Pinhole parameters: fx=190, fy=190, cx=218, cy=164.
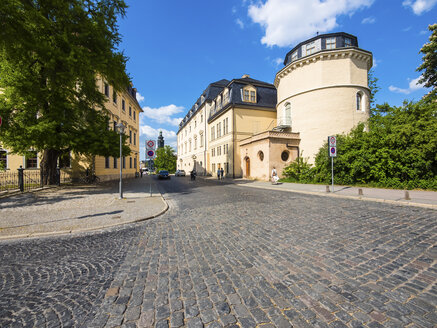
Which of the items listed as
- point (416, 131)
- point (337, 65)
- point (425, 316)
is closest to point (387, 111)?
point (416, 131)

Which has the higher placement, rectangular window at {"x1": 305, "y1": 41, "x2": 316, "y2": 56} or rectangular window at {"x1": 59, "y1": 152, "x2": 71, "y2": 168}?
rectangular window at {"x1": 305, "y1": 41, "x2": 316, "y2": 56}

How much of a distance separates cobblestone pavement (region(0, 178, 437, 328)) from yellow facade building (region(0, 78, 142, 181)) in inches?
460

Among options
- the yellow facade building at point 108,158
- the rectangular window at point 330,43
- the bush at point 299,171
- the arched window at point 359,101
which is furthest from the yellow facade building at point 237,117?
the yellow facade building at point 108,158

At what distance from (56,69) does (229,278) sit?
13828 mm

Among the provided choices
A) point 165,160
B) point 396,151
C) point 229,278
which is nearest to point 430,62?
point 396,151

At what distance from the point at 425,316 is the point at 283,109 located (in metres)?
25.2

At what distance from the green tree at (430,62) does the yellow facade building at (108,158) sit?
28285mm

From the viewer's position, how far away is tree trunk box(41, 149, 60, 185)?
13469 mm

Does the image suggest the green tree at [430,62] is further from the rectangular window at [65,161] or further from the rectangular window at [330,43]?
the rectangular window at [65,161]

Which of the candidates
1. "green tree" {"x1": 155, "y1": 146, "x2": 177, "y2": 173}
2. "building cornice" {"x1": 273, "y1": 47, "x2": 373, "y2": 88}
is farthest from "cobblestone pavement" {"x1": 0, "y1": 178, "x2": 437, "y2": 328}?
"green tree" {"x1": 155, "y1": 146, "x2": 177, "y2": 173}

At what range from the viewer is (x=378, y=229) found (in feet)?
15.4

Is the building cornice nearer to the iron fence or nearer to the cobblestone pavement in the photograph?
the cobblestone pavement

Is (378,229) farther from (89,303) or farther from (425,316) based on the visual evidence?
(89,303)

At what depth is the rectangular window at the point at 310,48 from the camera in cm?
2131
